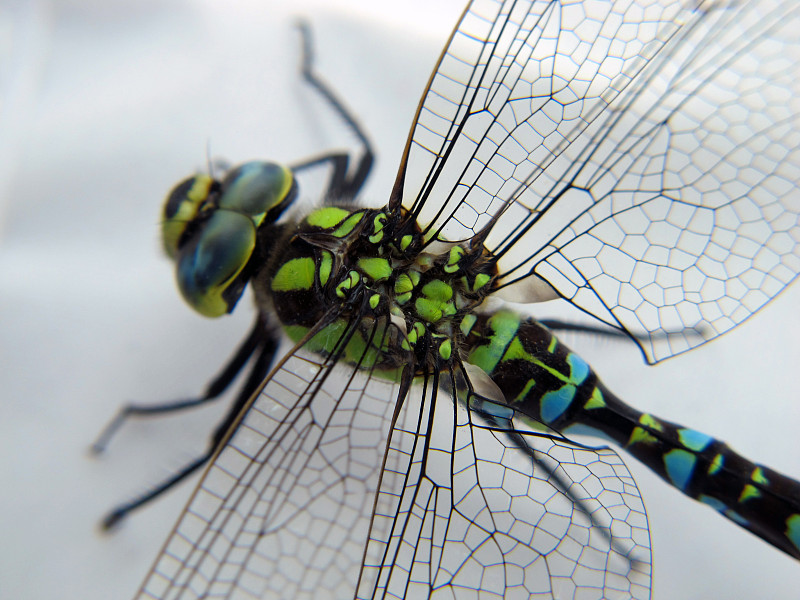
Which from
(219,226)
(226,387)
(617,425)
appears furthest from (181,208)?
(617,425)

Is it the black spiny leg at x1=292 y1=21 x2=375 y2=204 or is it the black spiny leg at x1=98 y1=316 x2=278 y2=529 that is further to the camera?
the black spiny leg at x1=292 y1=21 x2=375 y2=204

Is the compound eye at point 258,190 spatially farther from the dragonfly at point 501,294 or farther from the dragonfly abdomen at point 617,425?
the dragonfly abdomen at point 617,425

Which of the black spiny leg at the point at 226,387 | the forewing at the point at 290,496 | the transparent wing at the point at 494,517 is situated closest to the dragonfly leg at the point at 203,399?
the black spiny leg at the point at 226,387

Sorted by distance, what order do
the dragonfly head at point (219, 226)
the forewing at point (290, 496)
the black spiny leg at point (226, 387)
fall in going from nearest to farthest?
the forewing at point (290, 496) < the dragonfly head at point (219, 226) < the black spiny leg at point (226, 387)

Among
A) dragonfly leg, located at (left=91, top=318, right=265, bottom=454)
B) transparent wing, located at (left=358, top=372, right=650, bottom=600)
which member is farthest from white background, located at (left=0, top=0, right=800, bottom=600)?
transparent wing, located at (left=358, top=372, right=650, bottom=600)

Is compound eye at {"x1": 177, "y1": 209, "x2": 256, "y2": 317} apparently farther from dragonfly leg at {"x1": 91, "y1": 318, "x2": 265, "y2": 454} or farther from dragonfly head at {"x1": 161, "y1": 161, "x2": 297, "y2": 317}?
dragonfly leg at {"x1": 91, "y1": 318, "x2": 265, "y2": 454}

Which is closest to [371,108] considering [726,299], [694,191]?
[694,191]

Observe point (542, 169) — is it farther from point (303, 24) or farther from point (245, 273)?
point (303, 24)

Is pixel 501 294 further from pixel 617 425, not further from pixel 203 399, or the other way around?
pixel 203 399
